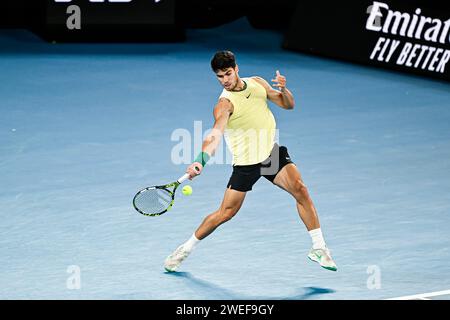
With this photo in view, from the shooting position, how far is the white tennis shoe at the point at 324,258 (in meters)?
9.15

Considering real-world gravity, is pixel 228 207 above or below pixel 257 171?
below

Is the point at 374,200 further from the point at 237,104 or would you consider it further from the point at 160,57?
the point at 160,57

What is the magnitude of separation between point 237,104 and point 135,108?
250 inches

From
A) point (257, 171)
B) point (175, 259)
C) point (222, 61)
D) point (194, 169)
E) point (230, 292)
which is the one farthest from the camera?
point (175, 259)

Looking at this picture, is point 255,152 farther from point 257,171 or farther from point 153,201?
point 153,201

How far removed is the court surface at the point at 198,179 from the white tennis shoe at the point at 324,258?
0.11 meters

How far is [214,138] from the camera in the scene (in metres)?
8.51

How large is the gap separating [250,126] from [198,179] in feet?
10.3

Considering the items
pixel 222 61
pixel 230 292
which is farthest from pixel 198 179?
pixel 222 61

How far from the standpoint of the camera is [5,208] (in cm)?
1101

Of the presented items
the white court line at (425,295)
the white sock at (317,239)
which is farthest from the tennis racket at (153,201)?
the white court line at (425,295)

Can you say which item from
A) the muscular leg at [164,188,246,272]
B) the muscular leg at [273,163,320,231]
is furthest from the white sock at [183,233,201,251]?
the muscular leg at [273,163,320,231]

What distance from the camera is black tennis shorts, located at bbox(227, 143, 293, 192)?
29.9ft

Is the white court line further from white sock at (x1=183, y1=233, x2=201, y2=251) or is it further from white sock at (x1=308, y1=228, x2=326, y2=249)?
white sock at (x1=183, y1=233, x2=201, y2=251)
